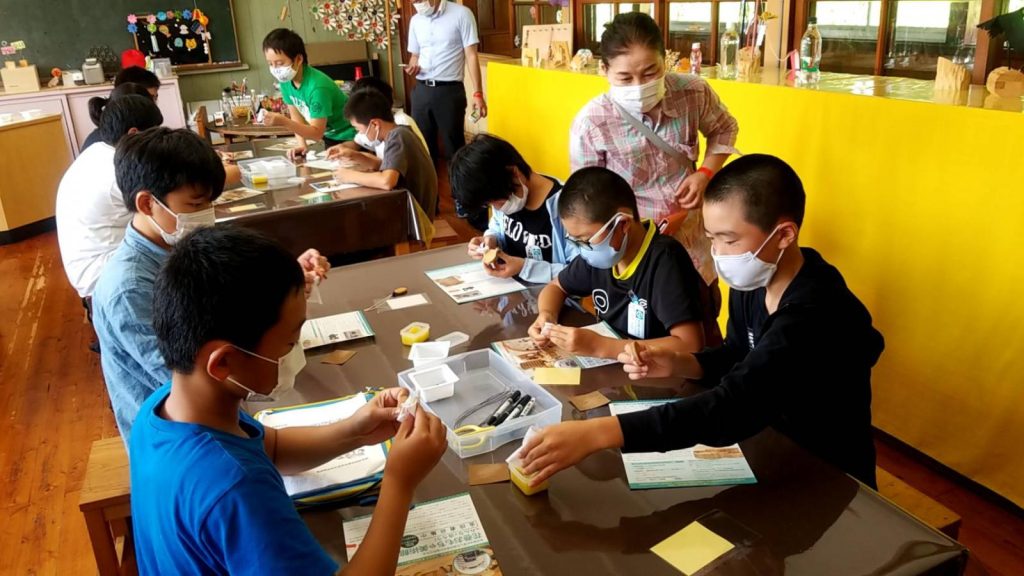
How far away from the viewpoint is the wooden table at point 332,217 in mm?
2961

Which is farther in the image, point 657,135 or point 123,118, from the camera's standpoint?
point 123,118

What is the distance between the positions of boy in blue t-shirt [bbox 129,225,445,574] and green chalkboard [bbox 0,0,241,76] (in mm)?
7551

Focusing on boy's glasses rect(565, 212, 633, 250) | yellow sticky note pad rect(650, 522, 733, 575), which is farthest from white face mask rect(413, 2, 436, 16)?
yellow sticky note pad rect(650, 522, 733, 575)

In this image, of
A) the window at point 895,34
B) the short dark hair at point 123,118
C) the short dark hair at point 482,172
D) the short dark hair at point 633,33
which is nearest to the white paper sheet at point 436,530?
the short dark hair at point 482,172

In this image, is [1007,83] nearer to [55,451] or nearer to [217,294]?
[217,294]

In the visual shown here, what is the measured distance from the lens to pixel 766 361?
1309 mm

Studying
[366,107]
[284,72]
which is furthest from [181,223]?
[284,72]

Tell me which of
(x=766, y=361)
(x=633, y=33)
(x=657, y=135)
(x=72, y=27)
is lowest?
(x=766, y=361)

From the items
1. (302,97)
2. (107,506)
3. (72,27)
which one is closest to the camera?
(107,506)

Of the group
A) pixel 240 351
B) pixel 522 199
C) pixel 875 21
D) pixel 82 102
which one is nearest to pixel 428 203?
pixel 522 199

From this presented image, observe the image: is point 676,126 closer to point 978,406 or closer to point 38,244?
point 978,406

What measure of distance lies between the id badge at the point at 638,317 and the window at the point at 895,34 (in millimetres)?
1675

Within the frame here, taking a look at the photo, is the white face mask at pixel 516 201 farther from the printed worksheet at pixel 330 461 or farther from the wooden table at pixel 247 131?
the wooden table at pixel 247 131

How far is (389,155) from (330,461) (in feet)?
7.55
